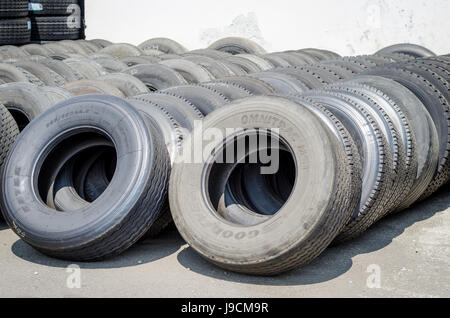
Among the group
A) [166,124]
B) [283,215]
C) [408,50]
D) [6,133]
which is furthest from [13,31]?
[283,215]

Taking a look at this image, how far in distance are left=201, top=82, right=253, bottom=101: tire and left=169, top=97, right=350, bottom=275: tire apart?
5.54 feet

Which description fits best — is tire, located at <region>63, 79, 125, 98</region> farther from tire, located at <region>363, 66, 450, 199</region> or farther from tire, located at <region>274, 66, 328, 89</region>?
tire, located at <region>363, 66, 450, 199</region>

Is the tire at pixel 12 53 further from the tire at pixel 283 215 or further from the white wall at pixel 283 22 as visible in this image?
the tire at pixel 283 215

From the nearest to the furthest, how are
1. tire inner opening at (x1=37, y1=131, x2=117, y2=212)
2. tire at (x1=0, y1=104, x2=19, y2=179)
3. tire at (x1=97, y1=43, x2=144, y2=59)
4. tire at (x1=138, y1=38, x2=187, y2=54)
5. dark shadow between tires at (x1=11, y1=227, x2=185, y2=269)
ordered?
→ dark shadow between tires at (x1=11, y1=227, x2=185, y2=269) → tire inner opening at (x1=37, y1=131, x2=117, y2=212) → tire at (x1=0, y1=104, x2=19, y2=179) → tire at (x1=97, y1=43, x2=144, y2=59) → tire at (x1=138, y1=38, x2=187, y2=54)

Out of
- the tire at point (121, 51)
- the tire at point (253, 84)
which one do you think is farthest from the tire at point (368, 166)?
the tire at point (121, 51)

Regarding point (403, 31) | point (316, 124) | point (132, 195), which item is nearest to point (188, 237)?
point (132, 195)

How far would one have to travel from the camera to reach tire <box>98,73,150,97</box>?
681 centimetres

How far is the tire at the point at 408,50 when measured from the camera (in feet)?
38.0

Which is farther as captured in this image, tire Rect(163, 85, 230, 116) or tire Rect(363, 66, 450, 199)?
tire Rect(163, 85, 230, 116)

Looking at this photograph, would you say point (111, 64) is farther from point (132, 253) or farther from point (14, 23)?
point (132, 253)

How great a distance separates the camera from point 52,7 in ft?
45.3

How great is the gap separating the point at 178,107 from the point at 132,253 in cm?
141

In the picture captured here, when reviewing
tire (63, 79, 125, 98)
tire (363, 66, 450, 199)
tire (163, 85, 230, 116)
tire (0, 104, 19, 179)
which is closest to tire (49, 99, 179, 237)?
tire (0, 104, 19, 179)

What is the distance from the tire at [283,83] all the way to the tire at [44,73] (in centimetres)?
253
